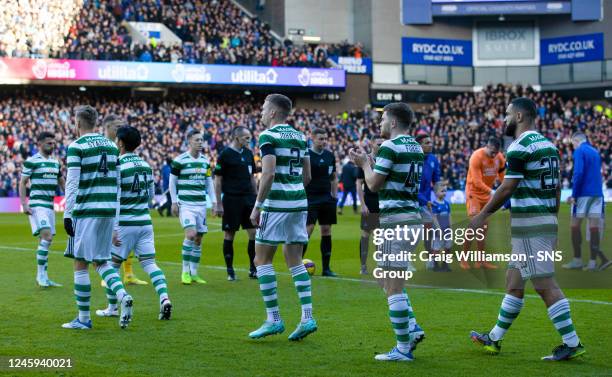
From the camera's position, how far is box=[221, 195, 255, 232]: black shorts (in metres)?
13.6

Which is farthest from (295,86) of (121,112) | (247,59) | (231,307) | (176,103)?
(231,307)

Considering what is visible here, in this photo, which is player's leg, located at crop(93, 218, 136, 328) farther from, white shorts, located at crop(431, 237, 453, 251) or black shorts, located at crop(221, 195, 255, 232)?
white shorts, located at crop(431, 237, 453, 251)

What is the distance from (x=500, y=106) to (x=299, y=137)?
154 ft

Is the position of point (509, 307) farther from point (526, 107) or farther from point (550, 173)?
point (526, 107)

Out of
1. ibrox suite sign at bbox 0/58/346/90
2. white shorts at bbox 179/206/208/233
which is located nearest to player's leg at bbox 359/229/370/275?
white shorts at bbox 179/206/208/233

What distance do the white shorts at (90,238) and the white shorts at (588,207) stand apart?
8.13 m

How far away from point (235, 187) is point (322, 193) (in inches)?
58.8

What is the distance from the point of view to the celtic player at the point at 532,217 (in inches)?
294

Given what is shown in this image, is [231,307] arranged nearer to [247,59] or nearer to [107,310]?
[107,310]

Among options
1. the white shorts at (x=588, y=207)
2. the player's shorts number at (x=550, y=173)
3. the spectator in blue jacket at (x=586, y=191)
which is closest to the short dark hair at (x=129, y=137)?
the player's shorts number at (x=550, y=173)

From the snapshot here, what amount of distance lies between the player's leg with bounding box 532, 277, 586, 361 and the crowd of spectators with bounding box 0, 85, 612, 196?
32694 millimetres

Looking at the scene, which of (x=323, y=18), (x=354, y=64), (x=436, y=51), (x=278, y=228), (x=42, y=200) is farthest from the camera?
(x=436, y=51)

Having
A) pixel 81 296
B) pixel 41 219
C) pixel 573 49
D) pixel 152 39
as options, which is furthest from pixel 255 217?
pixel 573 49

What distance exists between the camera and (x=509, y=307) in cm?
766
